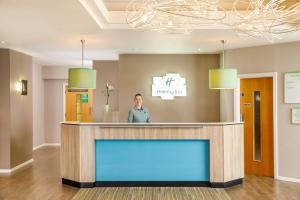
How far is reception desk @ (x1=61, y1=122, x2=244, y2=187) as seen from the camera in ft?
19.0

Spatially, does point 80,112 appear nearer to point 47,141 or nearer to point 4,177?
point 47,141

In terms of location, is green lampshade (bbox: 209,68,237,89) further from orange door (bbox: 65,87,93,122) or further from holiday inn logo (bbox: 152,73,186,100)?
orange door (bbox: 65,87,93,122)

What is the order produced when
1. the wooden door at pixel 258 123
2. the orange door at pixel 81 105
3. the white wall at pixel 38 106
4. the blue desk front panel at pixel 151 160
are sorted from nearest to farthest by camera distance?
1. the blue desk front panel at pixel 151 160
2. the wooden door at pixel 258 123
3. the white wall at pixel 38 106
4. the orange door at pixel 81 105

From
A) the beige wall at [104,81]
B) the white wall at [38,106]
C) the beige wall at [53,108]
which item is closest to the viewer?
the beige wall at [104,81]

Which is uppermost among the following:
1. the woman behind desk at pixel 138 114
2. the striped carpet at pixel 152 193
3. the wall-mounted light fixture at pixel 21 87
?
the wall-mounted light fixture at pixel 21 87

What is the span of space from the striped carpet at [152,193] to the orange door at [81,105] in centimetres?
573

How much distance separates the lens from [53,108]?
449 inches

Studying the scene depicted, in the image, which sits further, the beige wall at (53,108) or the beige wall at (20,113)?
the beige wall at (53,108)

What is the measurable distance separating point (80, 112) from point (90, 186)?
5.82 metres

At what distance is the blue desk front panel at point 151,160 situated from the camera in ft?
19.3

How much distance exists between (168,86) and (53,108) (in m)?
4.92

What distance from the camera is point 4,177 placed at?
22.4 ft

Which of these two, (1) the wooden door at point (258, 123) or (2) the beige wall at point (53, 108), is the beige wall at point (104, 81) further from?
(1) the wooden door at point (258, 123)

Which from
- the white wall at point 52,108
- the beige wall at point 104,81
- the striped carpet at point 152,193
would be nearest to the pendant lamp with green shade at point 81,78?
the striped carpet at point 152,193
